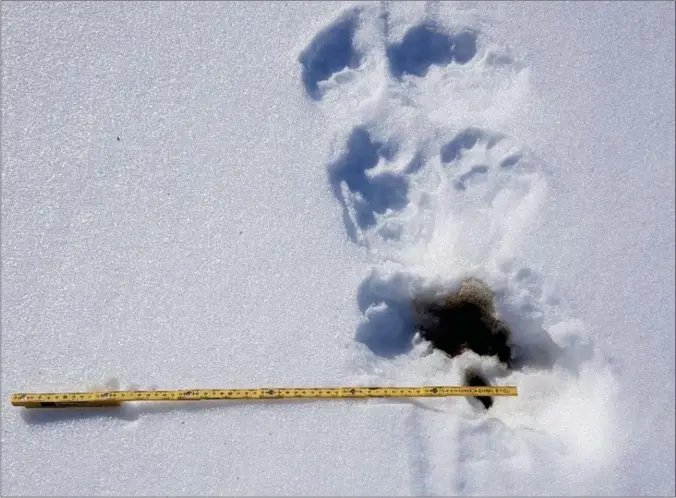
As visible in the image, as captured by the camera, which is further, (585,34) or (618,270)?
(585,34)

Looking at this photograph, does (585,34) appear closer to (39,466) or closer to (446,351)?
(446,351)

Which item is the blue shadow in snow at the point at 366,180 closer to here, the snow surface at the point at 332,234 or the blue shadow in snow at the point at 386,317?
the snow surface at the point at 332,234

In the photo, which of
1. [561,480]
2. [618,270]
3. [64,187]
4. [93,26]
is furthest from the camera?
[93,26]

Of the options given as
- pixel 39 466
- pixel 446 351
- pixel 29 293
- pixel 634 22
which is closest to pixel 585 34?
pixel 634 22

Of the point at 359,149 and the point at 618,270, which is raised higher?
the point at 359,149

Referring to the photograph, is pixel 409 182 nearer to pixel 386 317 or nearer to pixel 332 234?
pixel 332 234

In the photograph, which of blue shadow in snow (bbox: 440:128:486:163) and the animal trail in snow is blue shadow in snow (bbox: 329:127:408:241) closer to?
the animal trail in snow

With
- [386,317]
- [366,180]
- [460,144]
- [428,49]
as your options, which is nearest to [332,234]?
[366,180]
